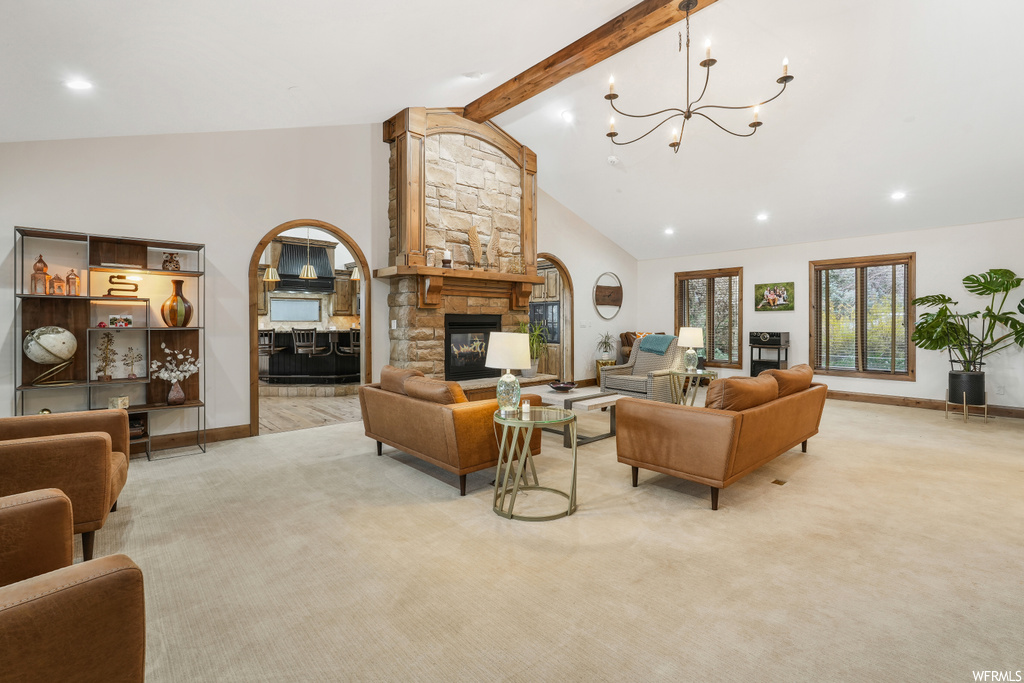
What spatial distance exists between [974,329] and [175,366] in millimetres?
9340

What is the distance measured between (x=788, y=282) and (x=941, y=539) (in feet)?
20.2

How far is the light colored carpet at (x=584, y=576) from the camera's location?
70.3 inches

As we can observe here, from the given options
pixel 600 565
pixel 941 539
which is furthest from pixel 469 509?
pixel 941 539

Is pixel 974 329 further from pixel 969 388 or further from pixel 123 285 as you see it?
pixel 123 285

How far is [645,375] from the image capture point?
662cm

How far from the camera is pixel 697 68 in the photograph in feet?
16.3

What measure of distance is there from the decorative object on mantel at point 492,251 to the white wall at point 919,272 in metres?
4.33

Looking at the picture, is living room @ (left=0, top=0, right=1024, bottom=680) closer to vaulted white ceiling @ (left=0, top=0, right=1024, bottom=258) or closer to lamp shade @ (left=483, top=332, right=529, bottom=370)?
vaulted white ceiling @ (left=0, top=0, right=1024, bottom=258)

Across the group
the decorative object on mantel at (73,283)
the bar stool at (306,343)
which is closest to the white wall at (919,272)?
the bar stool at (306,343)

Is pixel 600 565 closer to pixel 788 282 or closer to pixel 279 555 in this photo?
pixel 279 555

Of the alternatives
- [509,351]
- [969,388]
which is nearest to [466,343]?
[509,351]

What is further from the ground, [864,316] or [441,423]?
[864,316]

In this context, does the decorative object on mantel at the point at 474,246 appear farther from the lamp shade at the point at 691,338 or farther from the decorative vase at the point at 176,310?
the decorative vase at the point at 176,310

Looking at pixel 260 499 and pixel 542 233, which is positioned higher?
pixel 542 233
